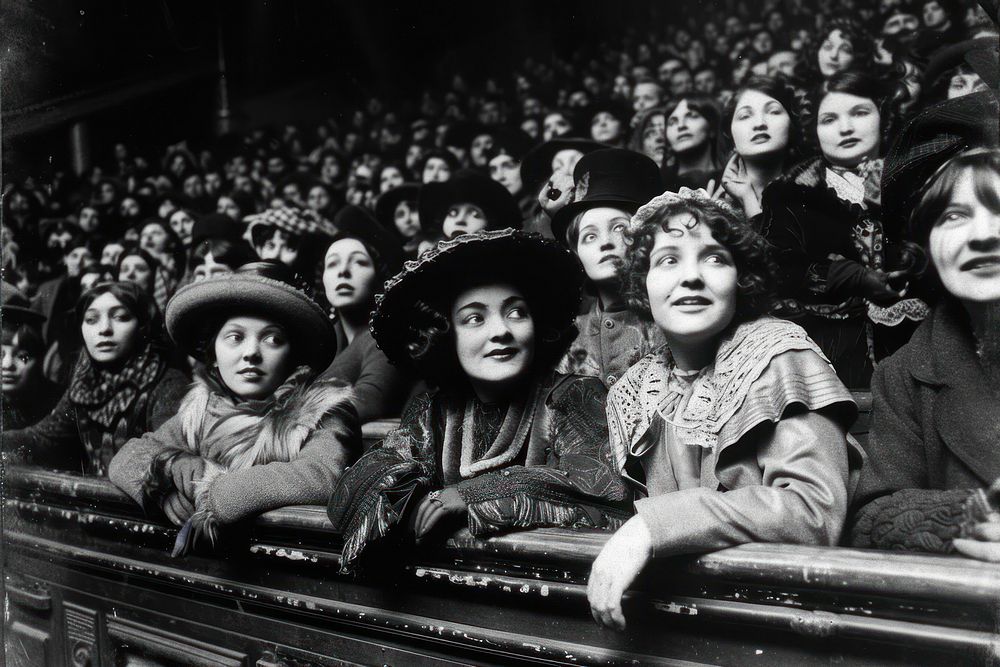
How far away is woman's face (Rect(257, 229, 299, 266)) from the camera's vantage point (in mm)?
3018

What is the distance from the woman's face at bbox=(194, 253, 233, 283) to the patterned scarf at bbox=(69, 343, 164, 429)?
0.28m

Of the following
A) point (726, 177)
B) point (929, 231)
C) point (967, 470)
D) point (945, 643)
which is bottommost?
point (945, 643)

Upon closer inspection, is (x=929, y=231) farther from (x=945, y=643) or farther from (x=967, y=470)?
(x=945, y=643)

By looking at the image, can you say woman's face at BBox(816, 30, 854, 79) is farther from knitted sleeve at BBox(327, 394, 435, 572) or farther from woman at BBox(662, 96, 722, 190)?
knitted sleeve at BBox(327, 394, 435, 572)

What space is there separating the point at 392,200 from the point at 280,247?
0.39 metres

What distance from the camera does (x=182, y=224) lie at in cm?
336

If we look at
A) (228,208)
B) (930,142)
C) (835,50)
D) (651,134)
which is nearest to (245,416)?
(228,208)

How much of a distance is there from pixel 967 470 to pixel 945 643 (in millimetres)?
278

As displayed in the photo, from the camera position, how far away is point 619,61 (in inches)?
96.2

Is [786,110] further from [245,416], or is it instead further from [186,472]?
[186,472]

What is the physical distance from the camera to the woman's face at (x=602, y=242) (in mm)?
2162

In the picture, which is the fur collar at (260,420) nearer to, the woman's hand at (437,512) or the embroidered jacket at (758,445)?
the woman's hand at (437,512)

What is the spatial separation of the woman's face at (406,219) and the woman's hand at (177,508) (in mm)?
999

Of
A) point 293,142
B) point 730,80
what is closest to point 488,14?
point 730,80
